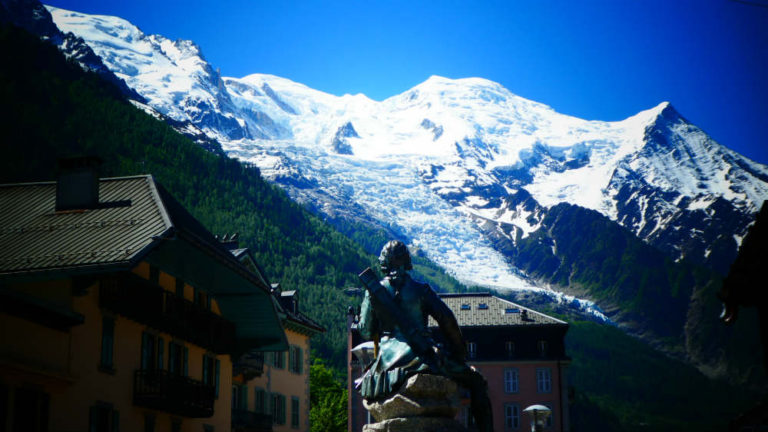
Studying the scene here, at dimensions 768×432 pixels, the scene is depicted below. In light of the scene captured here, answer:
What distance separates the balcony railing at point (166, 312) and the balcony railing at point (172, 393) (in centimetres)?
194

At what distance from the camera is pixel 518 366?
90688 mm

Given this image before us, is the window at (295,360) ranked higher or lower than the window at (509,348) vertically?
lower

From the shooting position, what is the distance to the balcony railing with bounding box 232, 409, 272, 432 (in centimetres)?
5109

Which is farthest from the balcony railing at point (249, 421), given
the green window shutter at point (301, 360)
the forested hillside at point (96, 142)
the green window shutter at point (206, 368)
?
the forested hillside at point (96, 142)

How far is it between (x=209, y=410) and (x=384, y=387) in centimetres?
2354

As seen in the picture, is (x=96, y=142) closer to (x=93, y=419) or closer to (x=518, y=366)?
(x=518, y=366)

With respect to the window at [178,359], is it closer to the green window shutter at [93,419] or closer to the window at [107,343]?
the window at [107,343]

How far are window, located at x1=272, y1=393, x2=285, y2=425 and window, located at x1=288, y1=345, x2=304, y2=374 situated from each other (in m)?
2.90

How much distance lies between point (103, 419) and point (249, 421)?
22627mm

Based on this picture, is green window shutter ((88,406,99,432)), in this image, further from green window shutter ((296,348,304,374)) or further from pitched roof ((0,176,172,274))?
green window shutter ((296,348,304,374))

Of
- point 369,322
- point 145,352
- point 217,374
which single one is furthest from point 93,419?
point 369,322

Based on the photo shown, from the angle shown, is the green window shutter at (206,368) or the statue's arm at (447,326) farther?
the green window shutter at (206,368)

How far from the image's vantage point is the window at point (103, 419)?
29250 millimetres

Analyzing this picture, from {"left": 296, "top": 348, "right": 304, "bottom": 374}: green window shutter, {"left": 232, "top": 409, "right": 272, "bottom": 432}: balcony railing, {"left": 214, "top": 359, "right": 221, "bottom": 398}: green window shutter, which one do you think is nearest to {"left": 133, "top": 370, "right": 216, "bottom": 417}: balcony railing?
{"left": 214, "top": 359, "right": 221, "bottom": 398}: green window shutter
